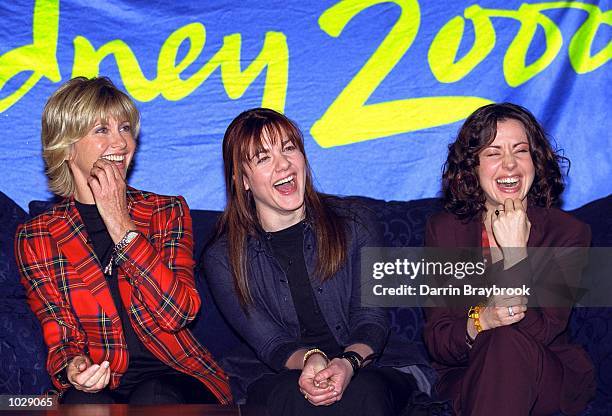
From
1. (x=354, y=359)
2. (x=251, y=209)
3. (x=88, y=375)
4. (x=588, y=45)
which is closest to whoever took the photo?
(x=88, y=375)

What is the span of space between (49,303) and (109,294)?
0.51ft

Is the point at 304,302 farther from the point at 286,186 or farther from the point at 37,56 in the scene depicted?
the point at 37,56

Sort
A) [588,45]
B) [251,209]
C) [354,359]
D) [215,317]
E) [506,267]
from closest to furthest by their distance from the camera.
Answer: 1. [354,359]
2. [506,267]
3. [251,209]
4. [215,317]
5. [588,45]

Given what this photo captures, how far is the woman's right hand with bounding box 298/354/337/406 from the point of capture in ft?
7.67

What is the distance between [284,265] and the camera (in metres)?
2.71

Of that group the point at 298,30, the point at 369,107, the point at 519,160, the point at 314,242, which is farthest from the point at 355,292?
the point at 298,30

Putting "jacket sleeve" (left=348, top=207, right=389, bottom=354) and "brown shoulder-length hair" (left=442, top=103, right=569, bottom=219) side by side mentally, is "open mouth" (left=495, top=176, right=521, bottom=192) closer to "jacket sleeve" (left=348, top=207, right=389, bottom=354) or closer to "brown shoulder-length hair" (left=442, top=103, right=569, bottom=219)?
"brown shoulder-length hair" (left=442, top=103, right=569, bottom=219)

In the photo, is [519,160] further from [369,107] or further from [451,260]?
[369,107]

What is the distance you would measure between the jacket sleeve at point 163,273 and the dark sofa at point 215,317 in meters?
0.30

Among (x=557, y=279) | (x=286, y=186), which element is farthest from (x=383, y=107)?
(x=557, y=279)

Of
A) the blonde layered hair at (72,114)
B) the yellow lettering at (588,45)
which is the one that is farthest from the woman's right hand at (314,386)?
the yellow lettering at (588,45)

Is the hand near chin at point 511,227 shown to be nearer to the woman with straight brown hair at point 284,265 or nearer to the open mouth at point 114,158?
the woman with straight brown hair at point 284,265

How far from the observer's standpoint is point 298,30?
335 cm

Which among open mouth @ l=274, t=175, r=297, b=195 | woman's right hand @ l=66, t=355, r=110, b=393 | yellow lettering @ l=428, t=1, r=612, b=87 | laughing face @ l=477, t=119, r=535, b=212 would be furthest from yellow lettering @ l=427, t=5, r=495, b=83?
woman's right hand @ l=66, t=355, r=110, b=393
